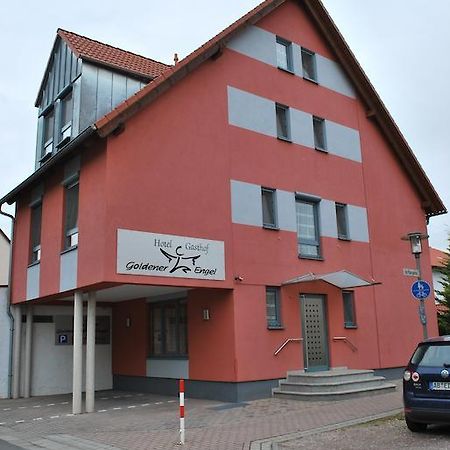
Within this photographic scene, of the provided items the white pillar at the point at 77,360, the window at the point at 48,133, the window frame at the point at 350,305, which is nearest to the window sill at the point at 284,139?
the window frame at the point at 350,305

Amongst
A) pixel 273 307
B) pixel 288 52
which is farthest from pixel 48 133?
pixel 273 307

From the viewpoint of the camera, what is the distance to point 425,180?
2072 centimetres

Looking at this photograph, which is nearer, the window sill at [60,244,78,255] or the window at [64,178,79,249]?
the window sill at [60,244,78,255]

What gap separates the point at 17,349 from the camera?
17250mm

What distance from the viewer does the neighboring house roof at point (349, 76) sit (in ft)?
43.1

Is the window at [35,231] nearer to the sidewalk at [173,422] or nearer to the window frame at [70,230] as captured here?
the window frame at [70,230]

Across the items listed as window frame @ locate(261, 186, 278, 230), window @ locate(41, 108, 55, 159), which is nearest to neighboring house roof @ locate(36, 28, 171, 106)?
window @ locate(41, 108, 55, 159)

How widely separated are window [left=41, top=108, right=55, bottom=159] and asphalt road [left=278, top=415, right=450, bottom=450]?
1201cm

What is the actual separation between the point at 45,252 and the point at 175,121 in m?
5.16

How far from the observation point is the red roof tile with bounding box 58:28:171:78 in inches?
638

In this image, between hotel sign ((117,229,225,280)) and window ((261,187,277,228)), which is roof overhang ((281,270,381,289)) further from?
hotel sign ((117,229,225,280))

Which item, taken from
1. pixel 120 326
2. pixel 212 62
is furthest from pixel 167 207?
pixel 120 326

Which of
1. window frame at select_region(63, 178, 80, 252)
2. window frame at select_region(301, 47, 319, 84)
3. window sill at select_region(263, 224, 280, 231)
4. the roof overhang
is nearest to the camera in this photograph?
window frame at select_region(63, 178, 80, 252)

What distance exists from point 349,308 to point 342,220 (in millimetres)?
2758
